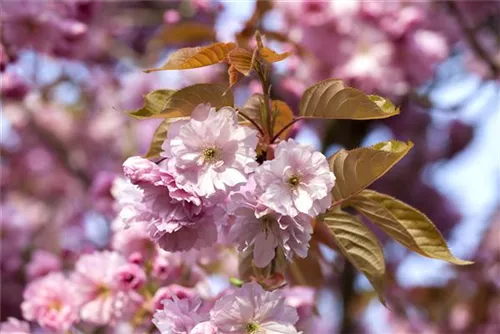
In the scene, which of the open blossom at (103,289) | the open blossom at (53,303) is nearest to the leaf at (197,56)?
the open blossom at (103,289)

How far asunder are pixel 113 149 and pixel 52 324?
269cm

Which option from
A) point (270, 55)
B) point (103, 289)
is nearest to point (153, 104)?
point (270, 55)

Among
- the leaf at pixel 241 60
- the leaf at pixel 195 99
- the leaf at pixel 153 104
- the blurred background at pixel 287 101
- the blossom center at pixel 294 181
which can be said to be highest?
the leaf at pixel 241 60

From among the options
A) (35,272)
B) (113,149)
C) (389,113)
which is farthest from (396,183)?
(389,113)

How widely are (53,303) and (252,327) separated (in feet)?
1.96

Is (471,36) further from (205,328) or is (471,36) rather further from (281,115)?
(205,328)

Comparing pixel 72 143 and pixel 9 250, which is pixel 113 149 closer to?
pixel 72 143

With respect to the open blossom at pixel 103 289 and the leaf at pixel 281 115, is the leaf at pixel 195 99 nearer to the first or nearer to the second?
the leaf at pixel 281 115

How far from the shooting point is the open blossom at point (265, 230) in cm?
99

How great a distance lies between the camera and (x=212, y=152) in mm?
993

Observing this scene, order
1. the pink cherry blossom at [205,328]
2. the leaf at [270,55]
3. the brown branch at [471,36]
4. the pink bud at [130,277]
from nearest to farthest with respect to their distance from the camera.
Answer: the pink cherry blossom at [205,328], the leaf at [270,55], the pink bud at [130,277], the brown branch at [471,36]

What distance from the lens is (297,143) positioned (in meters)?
0.99

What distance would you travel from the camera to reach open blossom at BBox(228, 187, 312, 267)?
990mm

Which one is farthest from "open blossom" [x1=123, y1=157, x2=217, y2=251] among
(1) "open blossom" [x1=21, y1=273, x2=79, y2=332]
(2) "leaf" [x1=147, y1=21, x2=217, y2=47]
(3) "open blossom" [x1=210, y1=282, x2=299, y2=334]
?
(2) "leaf" [x1=147, y1=21, x2=217, y2=47]
